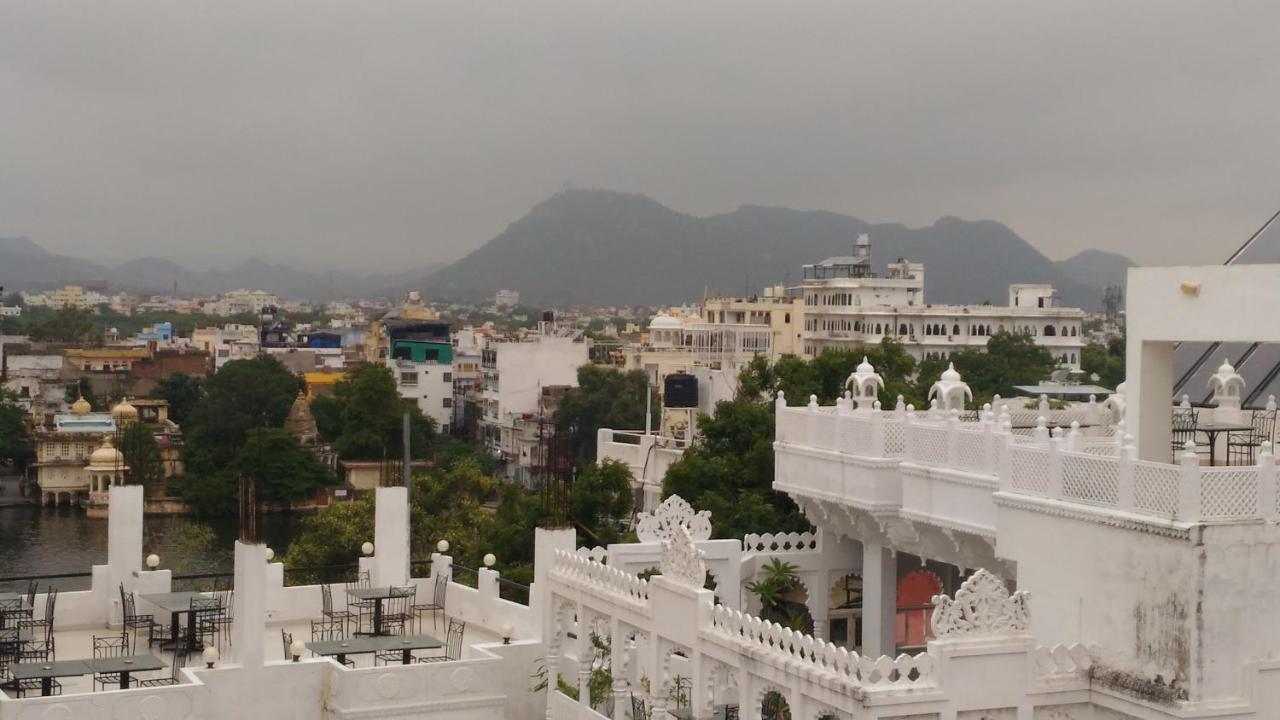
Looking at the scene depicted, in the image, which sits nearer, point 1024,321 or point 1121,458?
point 1121,458

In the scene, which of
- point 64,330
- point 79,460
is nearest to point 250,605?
point 79,460

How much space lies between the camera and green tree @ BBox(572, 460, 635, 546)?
3400 cm

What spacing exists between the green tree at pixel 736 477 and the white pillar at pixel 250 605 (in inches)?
459

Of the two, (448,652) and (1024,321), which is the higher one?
(1024,321)

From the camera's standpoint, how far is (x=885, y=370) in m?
35.4

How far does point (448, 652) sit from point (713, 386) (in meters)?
43.1

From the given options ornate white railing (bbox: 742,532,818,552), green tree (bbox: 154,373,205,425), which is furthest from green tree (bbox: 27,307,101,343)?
ornate white railing (bbox: 742,532,818,552)

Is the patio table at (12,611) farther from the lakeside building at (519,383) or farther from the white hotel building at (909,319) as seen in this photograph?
the white hotel building at (909,319)

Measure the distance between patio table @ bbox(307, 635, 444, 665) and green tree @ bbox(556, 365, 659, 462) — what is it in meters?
53.3

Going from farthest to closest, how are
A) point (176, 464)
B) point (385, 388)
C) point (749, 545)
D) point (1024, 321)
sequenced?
point (1024, 321) → point (385, 388) → point (176, 464) → point (749, 545)

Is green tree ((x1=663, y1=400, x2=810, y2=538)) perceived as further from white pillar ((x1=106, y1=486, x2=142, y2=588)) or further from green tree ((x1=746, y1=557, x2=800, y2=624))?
white pillar ((x1=106, y1=486, x2=142, y2=588))

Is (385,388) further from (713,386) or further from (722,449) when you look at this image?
(722,449)

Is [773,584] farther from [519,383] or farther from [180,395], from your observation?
[180,395]

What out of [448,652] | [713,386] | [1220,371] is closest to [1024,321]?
[713,386]
